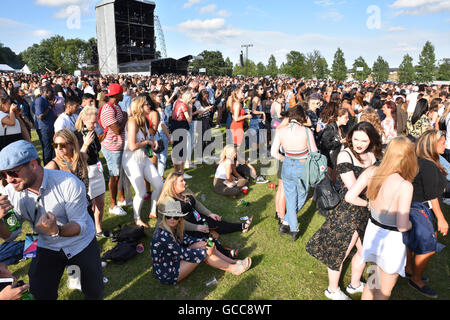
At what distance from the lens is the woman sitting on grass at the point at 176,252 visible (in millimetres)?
3305

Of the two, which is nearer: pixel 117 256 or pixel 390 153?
pixel 390 153

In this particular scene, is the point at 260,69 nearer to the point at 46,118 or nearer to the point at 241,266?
the point at 46,118

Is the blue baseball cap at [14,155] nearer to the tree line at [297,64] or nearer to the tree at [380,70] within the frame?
the tree line at [297,64]

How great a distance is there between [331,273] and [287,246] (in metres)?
1.16

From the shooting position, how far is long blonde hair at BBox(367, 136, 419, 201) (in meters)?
2.36

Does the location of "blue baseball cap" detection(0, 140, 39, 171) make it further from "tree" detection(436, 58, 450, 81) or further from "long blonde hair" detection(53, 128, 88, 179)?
"tree" detection(436, 58, 450, 81)

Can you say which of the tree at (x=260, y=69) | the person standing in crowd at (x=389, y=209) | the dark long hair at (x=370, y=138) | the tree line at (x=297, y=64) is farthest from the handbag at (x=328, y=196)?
the tree at (x=260, y=69)

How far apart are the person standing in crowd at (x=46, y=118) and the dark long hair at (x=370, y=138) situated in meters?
6.68

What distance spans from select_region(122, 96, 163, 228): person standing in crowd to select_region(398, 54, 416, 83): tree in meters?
67.0

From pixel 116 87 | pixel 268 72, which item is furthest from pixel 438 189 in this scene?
pixel 268 72

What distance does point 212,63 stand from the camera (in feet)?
278

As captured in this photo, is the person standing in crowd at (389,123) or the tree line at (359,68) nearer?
the person standing in crowd at (389,123)

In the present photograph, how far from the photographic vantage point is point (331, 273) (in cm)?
316
